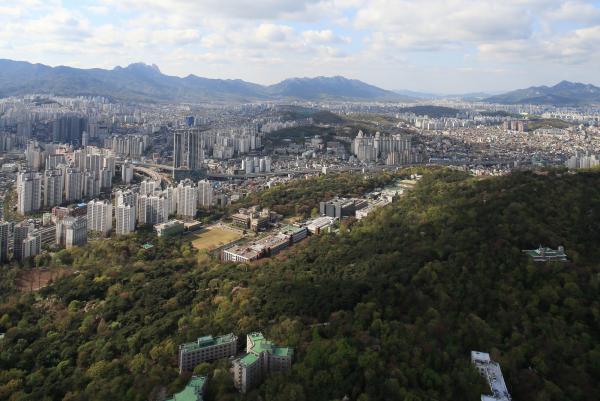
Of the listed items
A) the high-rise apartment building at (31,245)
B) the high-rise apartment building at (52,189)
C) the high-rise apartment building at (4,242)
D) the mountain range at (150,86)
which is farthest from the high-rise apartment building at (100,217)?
the mountain range at (150,86)

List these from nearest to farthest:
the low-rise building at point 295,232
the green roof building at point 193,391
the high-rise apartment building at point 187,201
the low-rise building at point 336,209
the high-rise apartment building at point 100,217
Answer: the green roof building at point 193,391
the low-rise building at point 295,232
the high-rise apartment building at point 100,217
the low-rise building at point 336,209
the high-rise apartment building at point 187,201

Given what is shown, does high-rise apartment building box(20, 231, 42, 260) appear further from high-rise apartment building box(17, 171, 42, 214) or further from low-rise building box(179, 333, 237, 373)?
low-rise building box(179, 333, 237, 373)

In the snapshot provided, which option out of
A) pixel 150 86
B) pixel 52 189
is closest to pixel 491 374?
pixel 52 189

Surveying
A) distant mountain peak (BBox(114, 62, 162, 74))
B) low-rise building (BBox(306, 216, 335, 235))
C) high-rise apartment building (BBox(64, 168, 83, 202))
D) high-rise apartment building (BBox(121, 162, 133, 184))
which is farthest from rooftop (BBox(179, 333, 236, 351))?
distant mountain peak (BBox(114, 62, 162, 74))

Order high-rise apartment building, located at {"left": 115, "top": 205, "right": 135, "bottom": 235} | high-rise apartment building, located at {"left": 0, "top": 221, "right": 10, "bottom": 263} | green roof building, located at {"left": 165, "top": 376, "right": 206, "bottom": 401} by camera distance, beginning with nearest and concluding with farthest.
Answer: green roof building, located at {"left": 165, "top": 376, "right": 206, "bottom": 401}
high-rise apartment building, located at {"left": 0, "top": 221, "right": 10, "bottom": 263}
high-rise apartment building, located at {"left": 115, "top": 205, "right": 135, "bottom": 235}

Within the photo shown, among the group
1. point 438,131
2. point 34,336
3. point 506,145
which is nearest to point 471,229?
point 34,336

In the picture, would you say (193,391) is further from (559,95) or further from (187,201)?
(559,95)

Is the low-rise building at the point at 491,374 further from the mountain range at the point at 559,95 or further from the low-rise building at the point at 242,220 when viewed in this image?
the mountain range at the point at 559,95
